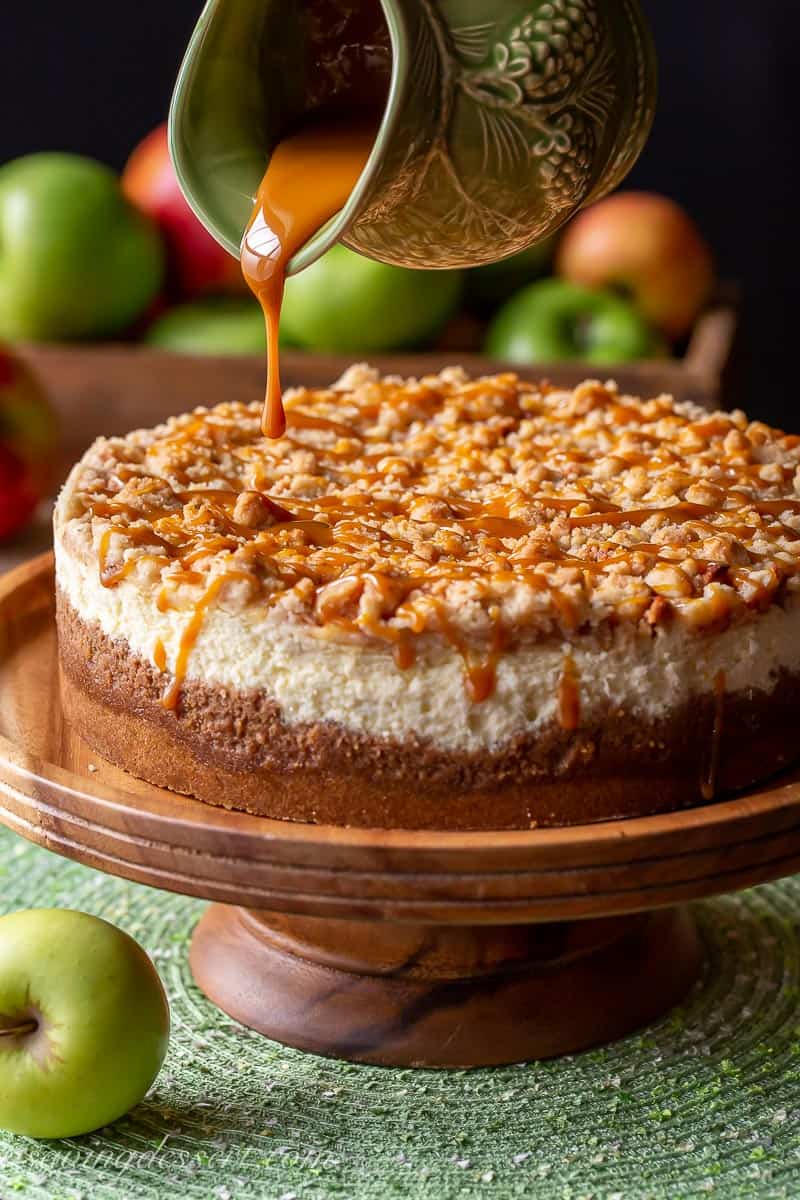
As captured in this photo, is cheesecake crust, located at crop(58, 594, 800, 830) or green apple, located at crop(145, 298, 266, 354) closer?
cheesecake crust, located at crop(58, 594, 800, 830)

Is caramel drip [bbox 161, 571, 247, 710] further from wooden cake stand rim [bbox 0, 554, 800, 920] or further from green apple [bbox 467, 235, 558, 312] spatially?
green apple [bbox 467, 235, 558, 312]

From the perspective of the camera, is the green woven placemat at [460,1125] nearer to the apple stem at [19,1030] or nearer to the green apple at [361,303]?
the apple stem at [19,1030]

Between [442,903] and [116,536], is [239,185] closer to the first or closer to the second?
[116,536]

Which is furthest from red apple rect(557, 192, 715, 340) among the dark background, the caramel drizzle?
the caramel drizzle

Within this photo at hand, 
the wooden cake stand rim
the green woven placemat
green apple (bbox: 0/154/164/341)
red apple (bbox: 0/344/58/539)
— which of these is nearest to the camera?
the wooden cake stand rim

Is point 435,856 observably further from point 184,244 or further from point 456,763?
point 184,244

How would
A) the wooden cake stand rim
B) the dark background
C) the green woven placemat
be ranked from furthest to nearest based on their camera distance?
the dark background → the green woven placemat → the wooden cake stand rim

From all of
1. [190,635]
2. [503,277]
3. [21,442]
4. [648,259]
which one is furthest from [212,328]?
[190,635]

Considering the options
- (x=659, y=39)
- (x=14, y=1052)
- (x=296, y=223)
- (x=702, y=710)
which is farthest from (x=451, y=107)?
(x=659, y=39)
